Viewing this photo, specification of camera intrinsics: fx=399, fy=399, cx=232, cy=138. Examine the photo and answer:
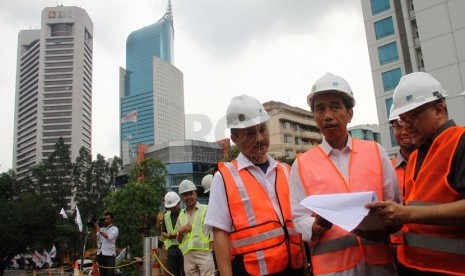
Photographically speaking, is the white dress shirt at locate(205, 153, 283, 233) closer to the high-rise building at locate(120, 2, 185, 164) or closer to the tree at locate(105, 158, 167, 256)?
the tree at locate(105, 158, 167, 256)

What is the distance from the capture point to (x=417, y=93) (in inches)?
77.2

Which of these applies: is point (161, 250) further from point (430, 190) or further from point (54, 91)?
point (54, 91)

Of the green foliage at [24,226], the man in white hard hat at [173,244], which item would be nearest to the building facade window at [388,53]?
the man in white hard hat at [173,244]

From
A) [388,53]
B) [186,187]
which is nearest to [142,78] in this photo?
[388,53]

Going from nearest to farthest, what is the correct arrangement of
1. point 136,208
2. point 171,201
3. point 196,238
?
point 196,238 < point 171,201 < point 136,208

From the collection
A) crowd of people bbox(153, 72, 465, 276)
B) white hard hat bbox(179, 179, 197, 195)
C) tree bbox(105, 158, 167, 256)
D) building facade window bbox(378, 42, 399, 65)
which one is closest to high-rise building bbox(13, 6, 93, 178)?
tree bbox(105, 158, 167, 256)

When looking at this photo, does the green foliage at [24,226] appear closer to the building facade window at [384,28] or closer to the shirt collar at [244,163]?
the building facade window at [384,28]

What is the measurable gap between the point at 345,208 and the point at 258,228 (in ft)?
2.23

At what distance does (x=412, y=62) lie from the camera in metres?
29.1

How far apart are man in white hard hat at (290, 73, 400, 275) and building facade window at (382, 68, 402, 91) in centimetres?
3065

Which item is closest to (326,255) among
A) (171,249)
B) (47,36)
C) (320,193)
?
(320,193)

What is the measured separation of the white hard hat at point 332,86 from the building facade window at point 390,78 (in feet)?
100

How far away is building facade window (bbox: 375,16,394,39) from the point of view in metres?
A: 31.5

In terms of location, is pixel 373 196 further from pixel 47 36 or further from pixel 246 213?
pixel 47 36
